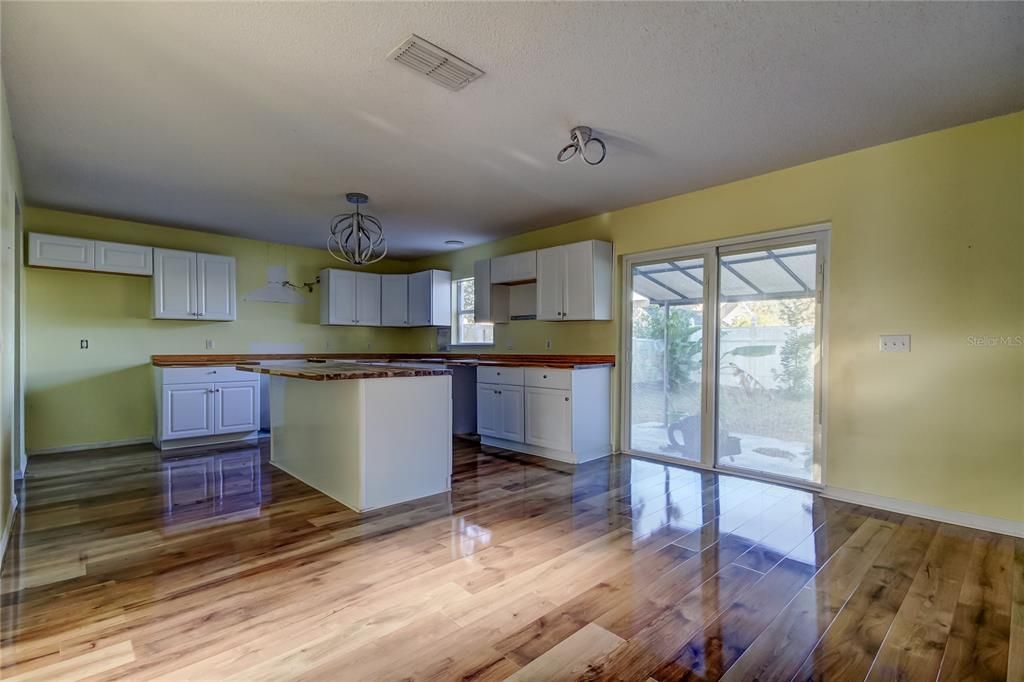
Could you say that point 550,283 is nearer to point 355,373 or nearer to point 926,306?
point 355,373

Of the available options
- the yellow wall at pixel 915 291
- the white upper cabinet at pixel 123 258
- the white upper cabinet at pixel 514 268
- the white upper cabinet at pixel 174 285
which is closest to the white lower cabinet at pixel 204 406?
the white upper cabinet at pixel 174 285

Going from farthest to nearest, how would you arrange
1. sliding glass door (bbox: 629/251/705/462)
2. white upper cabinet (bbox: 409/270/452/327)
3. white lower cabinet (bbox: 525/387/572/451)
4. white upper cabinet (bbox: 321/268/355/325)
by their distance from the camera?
white upper cabinet (bbox: 409/270/452/327), white upper cabinet (bbox: 321/268/355/325), white lower cabinet (bbox: 525/387/572/451), sliding glass door (bbox: 629/251/705/462)

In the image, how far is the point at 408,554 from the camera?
8.13 ft

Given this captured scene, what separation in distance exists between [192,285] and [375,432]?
349cm

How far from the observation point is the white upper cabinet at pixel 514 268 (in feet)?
17.2

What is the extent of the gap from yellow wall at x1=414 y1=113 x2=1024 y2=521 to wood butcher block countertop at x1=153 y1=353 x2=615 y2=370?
6.04ft

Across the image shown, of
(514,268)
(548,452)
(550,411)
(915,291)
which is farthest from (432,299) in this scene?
(915,291)

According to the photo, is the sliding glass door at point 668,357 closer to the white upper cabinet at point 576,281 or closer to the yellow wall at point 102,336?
the white upper cabinet at point 576,281

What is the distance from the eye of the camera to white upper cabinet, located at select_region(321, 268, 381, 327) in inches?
252

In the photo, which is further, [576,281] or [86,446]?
[86,446]

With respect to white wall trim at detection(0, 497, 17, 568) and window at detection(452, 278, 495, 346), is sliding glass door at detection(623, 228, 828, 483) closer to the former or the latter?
window at detection(452, 278, 495, 346)

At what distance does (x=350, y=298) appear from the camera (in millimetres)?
6562

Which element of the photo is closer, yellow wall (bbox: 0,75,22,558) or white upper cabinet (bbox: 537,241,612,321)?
yellow wall (bbox: 0,75,22,558)

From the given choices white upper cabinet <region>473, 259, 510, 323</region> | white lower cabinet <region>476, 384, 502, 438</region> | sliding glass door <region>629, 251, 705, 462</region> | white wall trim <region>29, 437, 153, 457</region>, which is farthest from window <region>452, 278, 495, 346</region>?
white wall trim <region>29, 437, 153, 457</region>
